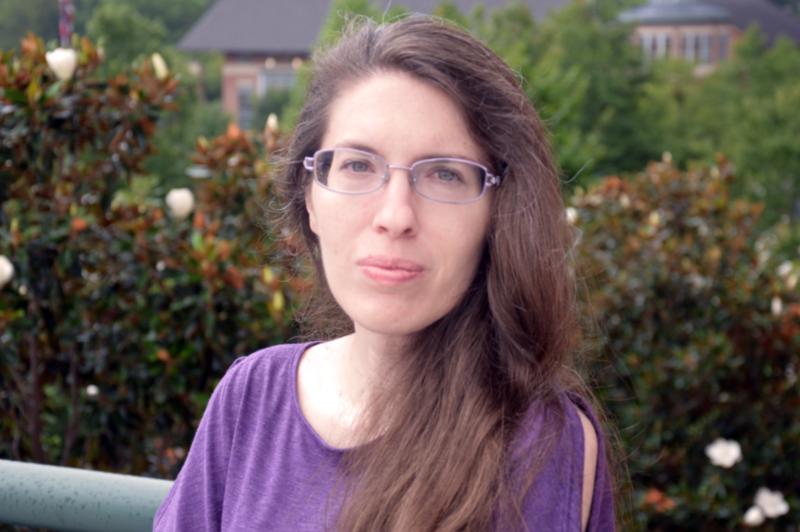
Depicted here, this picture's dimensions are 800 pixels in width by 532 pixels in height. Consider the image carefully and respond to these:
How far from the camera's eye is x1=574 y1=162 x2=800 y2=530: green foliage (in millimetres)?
4168

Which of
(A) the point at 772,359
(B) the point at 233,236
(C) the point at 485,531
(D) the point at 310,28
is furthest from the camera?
(D) the point at 310,28

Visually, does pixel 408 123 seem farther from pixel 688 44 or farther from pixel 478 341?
pixel 688 44

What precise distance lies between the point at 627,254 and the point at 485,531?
3.17 meters

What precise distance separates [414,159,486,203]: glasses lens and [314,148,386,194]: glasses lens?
55 millimetres

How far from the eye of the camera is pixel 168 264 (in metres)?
3.34

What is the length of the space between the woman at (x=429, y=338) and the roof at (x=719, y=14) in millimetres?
42275

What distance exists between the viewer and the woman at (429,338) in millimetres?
1502

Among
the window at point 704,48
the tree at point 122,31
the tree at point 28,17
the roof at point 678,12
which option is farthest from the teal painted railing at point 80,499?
the window at point 704,48

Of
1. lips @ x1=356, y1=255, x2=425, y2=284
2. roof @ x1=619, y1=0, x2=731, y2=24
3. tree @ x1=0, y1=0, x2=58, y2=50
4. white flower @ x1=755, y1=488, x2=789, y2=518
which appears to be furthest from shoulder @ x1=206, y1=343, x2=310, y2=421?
tree @ x1=0, y1=0, x2=58, y2=50

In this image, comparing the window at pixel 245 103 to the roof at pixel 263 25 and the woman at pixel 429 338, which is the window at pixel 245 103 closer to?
the roof at pixel 263 25

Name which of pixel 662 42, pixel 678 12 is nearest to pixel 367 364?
pixel 678 12

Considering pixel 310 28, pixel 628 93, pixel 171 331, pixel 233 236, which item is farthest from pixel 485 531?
pixel 310 28

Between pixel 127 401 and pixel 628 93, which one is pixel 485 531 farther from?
pixel 628 93

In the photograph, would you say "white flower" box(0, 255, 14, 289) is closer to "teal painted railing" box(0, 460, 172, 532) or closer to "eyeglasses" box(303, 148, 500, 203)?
"teal painted railing" box(0, 460, 172, 532)
